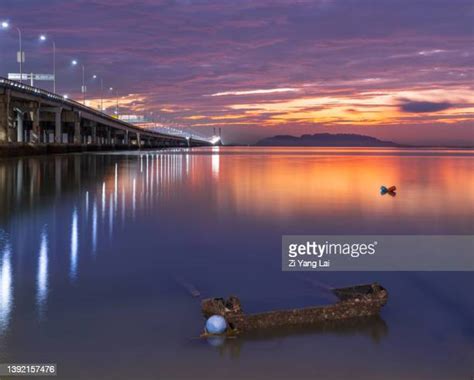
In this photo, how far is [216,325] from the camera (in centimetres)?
789

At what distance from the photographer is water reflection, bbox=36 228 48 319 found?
368 inches

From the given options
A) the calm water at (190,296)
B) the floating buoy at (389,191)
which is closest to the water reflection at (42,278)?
the calm water at (190,296)

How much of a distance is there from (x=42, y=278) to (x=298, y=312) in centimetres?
495

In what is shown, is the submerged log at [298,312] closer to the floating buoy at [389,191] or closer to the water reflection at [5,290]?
the water reflection at [5,290]

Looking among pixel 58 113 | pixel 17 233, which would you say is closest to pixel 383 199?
pixel 17 233

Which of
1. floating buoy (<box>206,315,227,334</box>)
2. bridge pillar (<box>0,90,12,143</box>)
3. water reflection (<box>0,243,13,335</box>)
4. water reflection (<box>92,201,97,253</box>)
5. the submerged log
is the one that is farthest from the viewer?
bridge pillar (<box>0,90,12,143</box>)

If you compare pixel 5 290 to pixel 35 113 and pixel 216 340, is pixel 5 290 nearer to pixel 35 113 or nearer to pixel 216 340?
pixel 216 340

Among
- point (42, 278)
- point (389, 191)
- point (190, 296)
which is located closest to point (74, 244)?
point (42, 278)

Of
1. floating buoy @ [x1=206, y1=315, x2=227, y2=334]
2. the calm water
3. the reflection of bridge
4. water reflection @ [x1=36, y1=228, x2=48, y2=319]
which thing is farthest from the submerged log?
the reflection of bridge

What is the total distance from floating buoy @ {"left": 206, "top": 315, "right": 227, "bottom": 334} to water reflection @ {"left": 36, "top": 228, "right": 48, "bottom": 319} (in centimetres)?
244

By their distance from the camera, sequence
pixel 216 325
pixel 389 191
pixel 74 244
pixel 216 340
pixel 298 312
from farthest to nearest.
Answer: pixel 389 191, pixel 74 244, pixel 298 312, pixel 216 325, pixel 216 340

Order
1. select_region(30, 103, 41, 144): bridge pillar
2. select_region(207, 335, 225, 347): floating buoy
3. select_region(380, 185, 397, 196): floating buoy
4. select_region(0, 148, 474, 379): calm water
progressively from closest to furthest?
select_region(0, 148, 474, 379): calm water → select_region(207, 335, 225, 347): floating buoy → select_region(380, 185, 397, 196): floating buoy → select_region(30, 103, 41, 144): bridge pillar

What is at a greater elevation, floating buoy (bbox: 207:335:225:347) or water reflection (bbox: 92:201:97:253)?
water reflection (bbox: 92:201:97:253)

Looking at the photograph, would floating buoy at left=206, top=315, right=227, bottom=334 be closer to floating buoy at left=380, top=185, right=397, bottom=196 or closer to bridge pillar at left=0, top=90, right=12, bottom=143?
floating buoy at left=380, top=185, right=397, bottom=196
